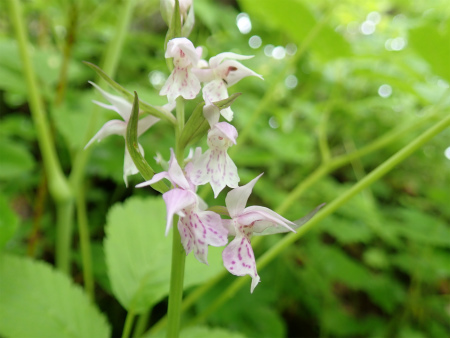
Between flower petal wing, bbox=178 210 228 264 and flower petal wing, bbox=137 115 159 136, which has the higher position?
flower petal wing, bbox=137 115 159 136

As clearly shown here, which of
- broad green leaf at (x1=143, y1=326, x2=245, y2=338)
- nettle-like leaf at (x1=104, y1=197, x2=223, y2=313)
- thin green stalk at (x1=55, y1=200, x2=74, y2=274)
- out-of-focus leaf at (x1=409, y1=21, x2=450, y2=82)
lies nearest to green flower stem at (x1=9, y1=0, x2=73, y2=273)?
thin green stalk at (x1=55, y1=200, x2=74, y2=274)

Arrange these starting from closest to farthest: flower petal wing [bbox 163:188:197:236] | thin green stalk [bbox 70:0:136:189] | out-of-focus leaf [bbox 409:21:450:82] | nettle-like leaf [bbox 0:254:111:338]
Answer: flower petal wing [bbox 163:188:197:236], nettle-like leaf [bbox 0:254:111:338], out-of-focus leaf [bbox 409:21:450:82], thin green stalk [bbox 70:0:136:189]

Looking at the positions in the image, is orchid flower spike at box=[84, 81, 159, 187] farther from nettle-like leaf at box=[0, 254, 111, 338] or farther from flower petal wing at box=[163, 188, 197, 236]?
nettle-like leaf at box=[0, 254, 111, 338]

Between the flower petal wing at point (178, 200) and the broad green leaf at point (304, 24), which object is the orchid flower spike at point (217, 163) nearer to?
the flower petal wing at point (178, 200)

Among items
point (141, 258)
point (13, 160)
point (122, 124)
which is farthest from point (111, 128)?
point (13, 160)

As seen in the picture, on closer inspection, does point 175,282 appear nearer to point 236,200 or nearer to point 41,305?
point 236,200

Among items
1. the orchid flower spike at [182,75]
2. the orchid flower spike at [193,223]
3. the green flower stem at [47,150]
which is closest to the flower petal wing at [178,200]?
the orchid flower spike at [193,223]
